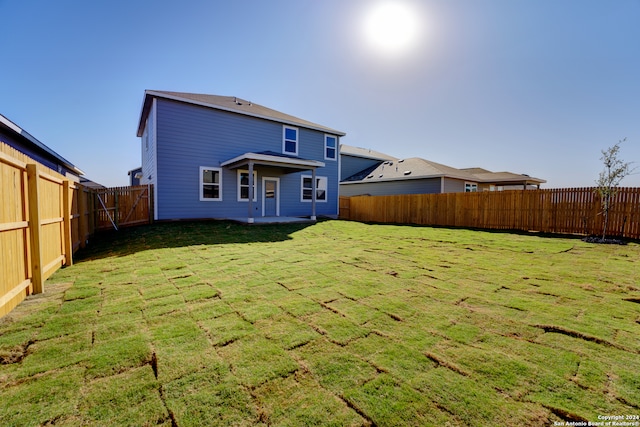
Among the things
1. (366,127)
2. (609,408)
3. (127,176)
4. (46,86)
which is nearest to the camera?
(609,408)

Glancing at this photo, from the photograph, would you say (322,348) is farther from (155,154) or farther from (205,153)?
(205,153)

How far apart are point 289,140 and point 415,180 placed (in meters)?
8.95

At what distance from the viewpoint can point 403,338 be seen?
235 cm

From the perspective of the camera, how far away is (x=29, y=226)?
336 cm

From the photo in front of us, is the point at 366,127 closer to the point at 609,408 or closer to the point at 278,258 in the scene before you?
the point at 278,258

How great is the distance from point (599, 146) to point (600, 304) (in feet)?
26.9

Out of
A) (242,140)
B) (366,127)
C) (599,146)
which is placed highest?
(366,127)

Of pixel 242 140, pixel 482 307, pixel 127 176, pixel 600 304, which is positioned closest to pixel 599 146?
pixel 600 304

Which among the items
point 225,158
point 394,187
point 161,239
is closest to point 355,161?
point 394,187

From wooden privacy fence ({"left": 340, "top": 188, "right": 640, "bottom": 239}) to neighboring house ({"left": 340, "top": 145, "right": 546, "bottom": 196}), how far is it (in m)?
3.80

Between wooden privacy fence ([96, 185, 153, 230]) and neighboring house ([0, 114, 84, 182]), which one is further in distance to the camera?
wooden privacy fence ([96, 185, 153, 230])

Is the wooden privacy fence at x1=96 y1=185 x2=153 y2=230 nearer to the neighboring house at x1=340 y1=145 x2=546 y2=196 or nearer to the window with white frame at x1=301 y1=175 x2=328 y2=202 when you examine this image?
the window with white frame at x1=301 y1=175 x2=328 y2=202

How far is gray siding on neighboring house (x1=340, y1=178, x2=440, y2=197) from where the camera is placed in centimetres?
1725

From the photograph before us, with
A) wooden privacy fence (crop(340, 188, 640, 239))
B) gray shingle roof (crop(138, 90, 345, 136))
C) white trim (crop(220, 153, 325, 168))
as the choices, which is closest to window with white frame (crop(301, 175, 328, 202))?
white trim (crop(220, 153, 325, 168))
